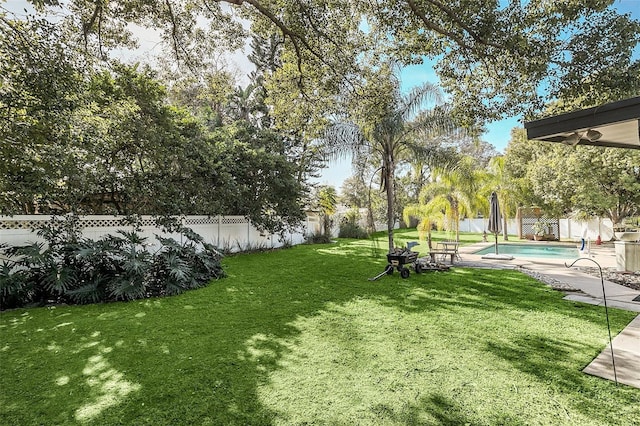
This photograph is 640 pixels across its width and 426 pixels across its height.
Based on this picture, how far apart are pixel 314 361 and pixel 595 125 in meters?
4.14

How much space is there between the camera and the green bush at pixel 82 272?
592cm

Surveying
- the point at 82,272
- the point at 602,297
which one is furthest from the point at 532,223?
the point at 82,272

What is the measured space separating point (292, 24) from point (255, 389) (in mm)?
7050

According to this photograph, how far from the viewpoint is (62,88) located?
569cm

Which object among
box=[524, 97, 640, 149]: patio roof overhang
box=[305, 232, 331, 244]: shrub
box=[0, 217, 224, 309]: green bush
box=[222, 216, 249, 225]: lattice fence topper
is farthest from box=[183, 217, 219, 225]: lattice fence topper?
box=[524, 97, 640, 149]: patio roof overhang

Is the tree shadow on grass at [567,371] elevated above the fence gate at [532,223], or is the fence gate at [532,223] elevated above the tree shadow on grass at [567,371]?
the fence gate at [532,223]

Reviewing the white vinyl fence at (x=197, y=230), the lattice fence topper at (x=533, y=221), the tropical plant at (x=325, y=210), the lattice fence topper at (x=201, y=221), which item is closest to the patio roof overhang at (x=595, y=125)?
the white vinyl fence at (x=197, y=230)

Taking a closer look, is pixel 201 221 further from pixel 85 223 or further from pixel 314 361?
pixel 314 361

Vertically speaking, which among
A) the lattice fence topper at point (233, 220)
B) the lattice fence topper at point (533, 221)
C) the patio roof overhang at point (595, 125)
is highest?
the patio roof overhang at point (595, 125)

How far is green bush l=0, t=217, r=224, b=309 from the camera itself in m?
5.92

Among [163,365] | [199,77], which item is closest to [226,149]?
[199,77]

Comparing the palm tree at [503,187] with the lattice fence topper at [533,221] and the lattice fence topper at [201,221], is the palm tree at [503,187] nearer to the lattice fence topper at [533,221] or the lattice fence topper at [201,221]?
the lattice fence topper at [533,221]

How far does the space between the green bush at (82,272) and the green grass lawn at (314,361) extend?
0.45 meters

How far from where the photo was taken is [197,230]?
1176cm
